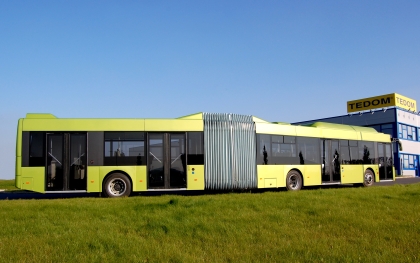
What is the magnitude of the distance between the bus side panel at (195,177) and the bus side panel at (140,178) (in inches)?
67.9

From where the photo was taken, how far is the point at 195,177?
49.4 feet

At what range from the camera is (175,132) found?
50.1 feet

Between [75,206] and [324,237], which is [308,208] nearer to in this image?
[324,237]

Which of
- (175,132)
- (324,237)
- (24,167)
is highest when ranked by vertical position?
(175,132)

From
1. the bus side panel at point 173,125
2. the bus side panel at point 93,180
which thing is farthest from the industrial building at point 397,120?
the bus side panel at point 93,180

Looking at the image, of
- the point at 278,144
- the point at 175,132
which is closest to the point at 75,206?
the point at 175,132

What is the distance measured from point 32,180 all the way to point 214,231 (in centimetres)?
870

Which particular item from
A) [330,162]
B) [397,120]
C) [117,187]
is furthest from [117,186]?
[397,120]

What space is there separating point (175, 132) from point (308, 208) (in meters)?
6.68

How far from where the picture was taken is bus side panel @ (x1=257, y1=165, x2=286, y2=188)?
1622 cm

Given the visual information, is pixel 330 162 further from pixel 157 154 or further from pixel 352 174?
pixel 157 154

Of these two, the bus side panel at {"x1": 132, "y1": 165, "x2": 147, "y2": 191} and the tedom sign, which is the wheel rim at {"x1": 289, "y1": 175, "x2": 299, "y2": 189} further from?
the tedom sign

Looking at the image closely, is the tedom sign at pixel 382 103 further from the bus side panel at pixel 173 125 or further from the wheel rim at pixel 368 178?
the bus side panel at pixel 173 125

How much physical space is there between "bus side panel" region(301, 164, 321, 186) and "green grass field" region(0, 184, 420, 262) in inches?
227
